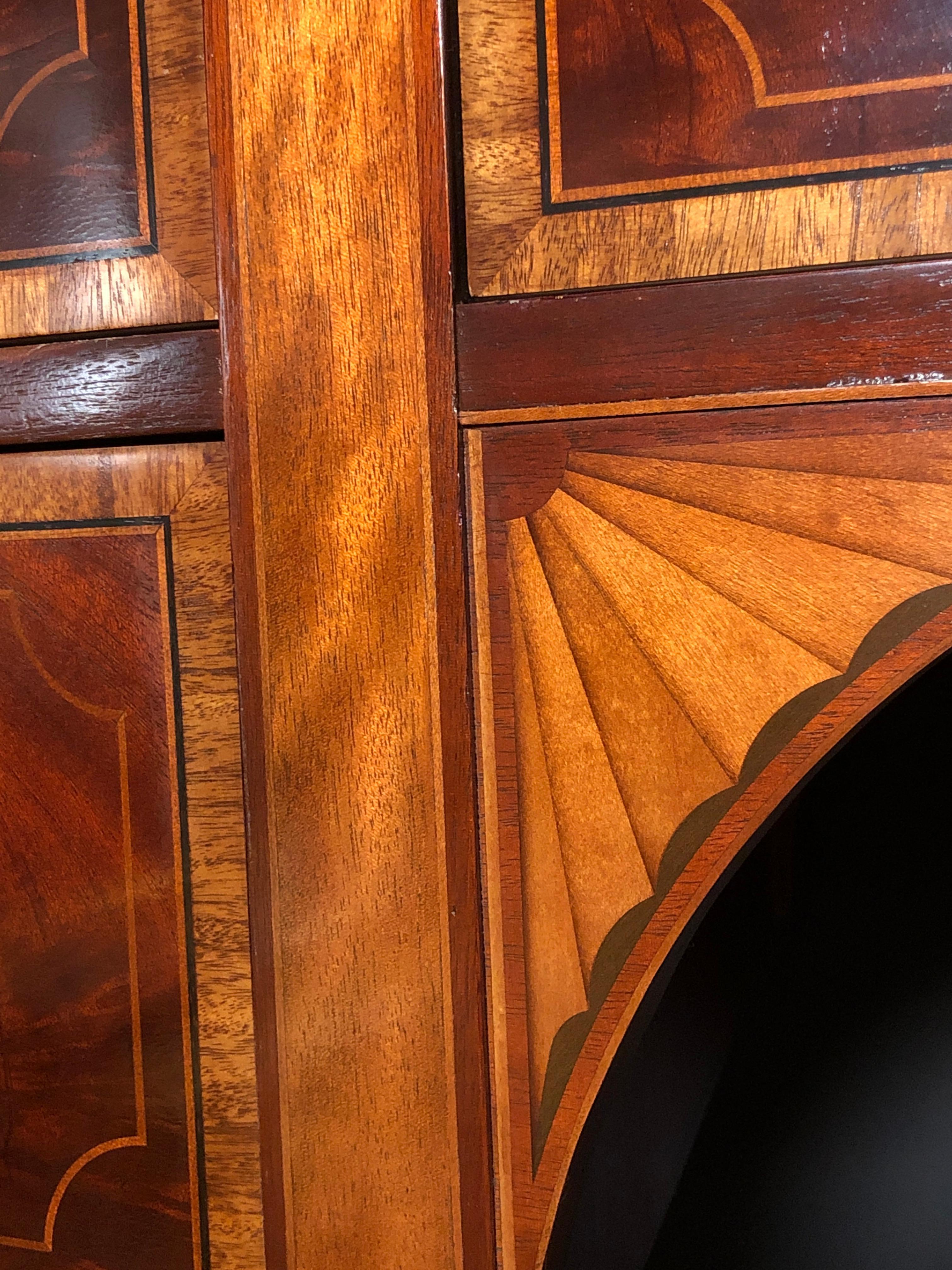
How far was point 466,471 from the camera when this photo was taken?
621 mm

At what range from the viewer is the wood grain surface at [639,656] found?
0.56m

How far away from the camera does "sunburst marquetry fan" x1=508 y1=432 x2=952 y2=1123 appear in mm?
562

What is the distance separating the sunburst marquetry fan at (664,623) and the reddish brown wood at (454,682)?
0.03 m

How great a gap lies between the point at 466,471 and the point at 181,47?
30 centimetres

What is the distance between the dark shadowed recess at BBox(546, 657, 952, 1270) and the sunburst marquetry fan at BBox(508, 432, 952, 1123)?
0.37m

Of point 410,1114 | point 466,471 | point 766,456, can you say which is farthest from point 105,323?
point 410,1114

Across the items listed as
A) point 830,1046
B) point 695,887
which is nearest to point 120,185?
point 695,887

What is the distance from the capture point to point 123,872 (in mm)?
695

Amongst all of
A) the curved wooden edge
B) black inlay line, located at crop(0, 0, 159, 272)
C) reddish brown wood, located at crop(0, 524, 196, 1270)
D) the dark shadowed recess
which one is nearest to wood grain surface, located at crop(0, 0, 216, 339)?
black inlay line, located at crop(0, 0, 159, 272)

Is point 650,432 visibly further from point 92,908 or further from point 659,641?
point 92,908

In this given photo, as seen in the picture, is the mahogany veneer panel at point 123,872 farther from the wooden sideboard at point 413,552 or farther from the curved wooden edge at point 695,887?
the curved wooden edge at point 695,887

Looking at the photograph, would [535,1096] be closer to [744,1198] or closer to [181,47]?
[744,1198]

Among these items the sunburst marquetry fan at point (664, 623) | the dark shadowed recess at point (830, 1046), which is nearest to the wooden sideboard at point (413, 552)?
the sunburst marquetry fan at point (664, 623)

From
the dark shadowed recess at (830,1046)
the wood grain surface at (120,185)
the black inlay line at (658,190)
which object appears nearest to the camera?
the black inlay line at (658,190)
